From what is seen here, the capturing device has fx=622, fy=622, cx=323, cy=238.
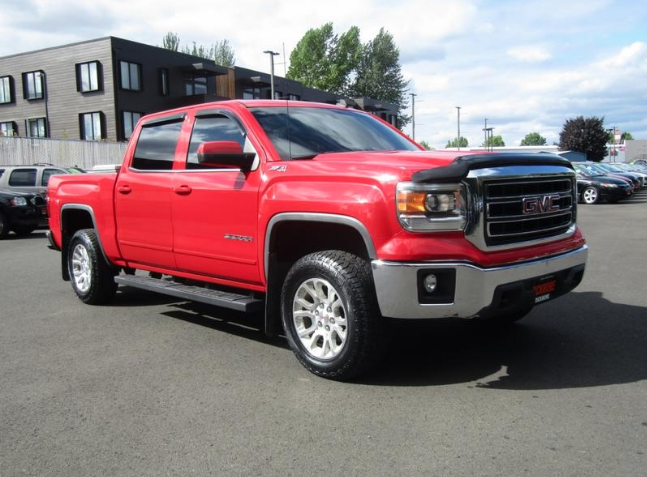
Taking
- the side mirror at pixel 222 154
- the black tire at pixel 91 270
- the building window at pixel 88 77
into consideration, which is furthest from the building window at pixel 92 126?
the side mirror at pixel 222 154

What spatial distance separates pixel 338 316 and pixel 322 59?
81.0m

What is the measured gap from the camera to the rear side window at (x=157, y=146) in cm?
568

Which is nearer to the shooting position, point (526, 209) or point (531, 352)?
point (526, 209)

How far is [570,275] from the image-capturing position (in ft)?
14.8

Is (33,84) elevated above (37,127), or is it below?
above

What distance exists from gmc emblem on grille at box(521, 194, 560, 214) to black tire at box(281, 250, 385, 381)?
3.84 ft

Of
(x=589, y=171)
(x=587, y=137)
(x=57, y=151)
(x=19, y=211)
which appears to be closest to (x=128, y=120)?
(x=57, y=151)

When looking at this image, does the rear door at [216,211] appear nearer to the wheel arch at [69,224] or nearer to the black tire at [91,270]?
the black tire at [91,270]

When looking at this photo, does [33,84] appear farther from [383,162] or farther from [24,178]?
[383,162]

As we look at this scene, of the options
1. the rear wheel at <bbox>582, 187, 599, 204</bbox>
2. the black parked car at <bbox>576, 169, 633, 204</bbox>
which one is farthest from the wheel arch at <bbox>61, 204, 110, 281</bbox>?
the rear wheel at <bbox>582, 187, 599, 204</bbox>

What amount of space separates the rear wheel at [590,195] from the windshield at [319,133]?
794 inches

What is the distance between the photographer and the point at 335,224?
4.23m

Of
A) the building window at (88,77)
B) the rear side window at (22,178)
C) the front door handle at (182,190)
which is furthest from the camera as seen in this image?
the building window at (88,77)

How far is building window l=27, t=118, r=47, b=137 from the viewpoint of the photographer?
3938 cm
